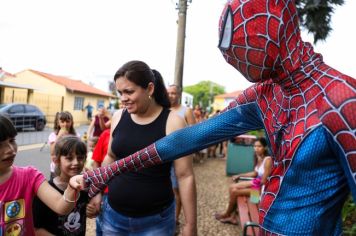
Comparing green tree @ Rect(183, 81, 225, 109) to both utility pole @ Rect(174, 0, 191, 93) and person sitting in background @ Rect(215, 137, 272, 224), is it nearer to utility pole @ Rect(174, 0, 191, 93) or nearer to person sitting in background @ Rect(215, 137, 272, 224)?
utility pole @ Rect(174, 0, 191, 93)

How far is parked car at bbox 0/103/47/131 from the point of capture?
51.6 feet

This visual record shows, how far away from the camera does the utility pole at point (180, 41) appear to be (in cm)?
741

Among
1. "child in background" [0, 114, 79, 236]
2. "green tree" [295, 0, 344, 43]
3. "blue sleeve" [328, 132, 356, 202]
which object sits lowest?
"child in background" [0, 114, 79, 236]

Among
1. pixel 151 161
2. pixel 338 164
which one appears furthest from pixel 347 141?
pixel 151 161

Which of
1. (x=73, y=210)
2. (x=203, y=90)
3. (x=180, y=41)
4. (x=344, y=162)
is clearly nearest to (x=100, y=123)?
(x=180, y=41)

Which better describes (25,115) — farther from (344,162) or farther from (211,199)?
(344,162)

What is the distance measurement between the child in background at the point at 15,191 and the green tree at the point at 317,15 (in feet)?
27.8

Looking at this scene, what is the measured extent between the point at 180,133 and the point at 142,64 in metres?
0.84

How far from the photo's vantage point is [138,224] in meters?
2.00

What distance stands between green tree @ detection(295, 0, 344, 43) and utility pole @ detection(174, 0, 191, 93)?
326 cm

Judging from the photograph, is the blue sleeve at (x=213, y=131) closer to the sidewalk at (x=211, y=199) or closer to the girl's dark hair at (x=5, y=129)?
the girl's dark hair at (x=5, y=129)

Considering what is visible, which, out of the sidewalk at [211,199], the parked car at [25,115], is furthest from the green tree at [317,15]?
the parked car at [25,115]

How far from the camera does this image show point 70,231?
2152 mm

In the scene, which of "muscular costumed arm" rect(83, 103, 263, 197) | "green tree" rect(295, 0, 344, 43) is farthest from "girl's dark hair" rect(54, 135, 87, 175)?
"green tree" rect(295, 0, 344, 43)
